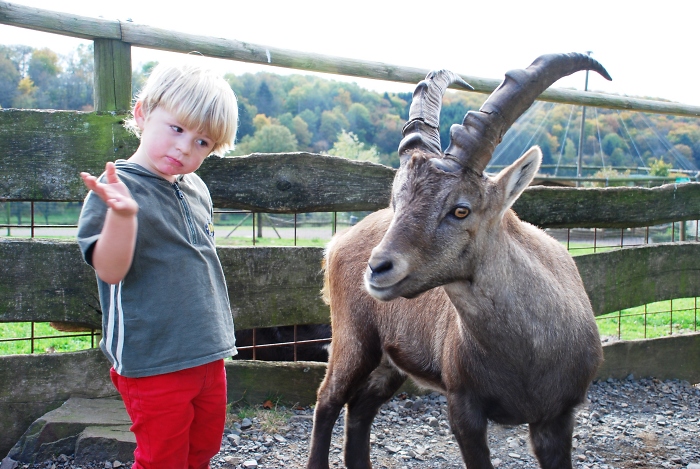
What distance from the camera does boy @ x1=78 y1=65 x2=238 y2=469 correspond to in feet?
6.47

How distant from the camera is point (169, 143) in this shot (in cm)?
199

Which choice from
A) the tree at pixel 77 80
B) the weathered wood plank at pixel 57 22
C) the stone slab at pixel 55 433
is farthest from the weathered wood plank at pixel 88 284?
the tree at pixel 77 80

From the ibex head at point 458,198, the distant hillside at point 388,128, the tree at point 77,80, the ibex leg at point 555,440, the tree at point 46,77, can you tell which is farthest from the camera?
the distant hillside at point 388,128

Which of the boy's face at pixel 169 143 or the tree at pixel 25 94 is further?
the tree at pixel 25 94

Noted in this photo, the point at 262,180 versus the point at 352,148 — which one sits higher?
the point at 352,148

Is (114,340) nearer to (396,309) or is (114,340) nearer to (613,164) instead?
(396,309)

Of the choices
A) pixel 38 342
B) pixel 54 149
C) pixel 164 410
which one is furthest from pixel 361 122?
pixel 164 410

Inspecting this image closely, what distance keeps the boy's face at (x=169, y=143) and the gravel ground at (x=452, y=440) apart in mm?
1836

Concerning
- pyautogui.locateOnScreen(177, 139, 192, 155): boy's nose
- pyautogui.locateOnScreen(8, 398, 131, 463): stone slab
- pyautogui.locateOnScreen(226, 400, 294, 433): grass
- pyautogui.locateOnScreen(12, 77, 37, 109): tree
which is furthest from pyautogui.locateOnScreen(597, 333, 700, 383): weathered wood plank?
pyautogui.locateOnScreen(12, 77, 37, 109): tree

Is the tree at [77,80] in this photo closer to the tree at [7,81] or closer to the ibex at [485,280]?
the tree at [7,81]

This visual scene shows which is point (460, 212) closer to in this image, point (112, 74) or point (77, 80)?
point (112, 74)

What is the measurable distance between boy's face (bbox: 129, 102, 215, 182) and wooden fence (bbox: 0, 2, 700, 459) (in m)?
1.34

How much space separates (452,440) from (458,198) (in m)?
2.04

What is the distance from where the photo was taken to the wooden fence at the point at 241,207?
304cm
